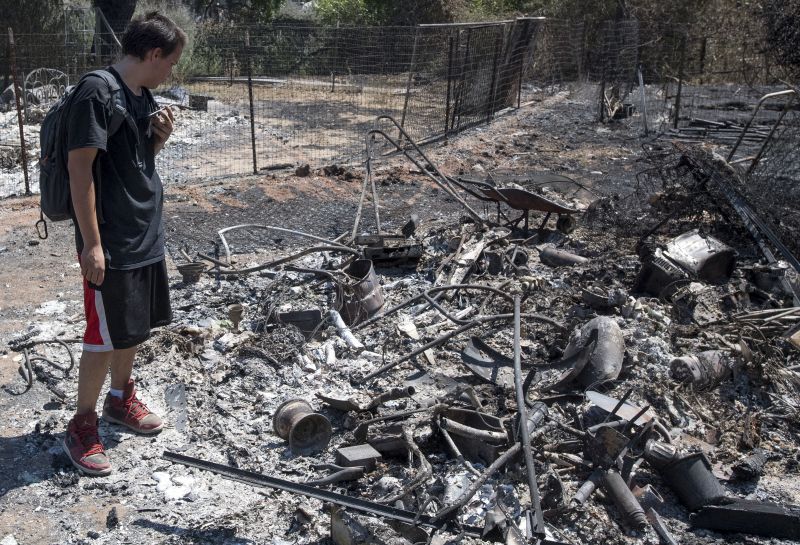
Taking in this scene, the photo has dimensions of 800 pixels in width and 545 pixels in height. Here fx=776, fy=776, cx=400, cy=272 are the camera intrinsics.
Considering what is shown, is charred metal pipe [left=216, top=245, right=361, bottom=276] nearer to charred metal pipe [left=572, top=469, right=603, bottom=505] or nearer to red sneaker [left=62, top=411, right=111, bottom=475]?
red sneaker [left=62, top=411, right=111, bottom=475]

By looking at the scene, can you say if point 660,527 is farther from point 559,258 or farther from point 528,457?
point 559,258

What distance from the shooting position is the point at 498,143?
39.1ft

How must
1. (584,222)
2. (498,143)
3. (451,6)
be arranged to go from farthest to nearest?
(451,6), (498,143), (584,222)

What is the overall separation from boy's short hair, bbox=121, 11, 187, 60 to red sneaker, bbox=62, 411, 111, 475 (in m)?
1.73

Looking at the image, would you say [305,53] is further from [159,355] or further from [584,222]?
[159,355]

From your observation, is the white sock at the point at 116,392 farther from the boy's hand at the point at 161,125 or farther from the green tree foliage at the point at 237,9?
the green tree foliage at the point at 237,9

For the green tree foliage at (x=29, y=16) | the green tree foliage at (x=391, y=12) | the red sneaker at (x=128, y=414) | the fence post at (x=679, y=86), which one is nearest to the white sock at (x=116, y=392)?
the red sneaker at (x=128, y=414)

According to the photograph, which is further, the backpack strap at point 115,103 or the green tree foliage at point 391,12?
the green tree foliage at point 391,12

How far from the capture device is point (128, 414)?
4039 millimetres

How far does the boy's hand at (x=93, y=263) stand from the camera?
334 centimetres

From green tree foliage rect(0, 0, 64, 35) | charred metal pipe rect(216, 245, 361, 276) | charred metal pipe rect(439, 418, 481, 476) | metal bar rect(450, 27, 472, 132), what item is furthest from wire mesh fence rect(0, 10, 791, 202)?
charred metal pipe rect(439, 418, 481, 476)

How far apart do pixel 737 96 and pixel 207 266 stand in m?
13.1

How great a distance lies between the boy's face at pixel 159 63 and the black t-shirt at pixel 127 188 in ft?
0.38

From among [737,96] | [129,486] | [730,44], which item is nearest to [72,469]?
[129,486]
